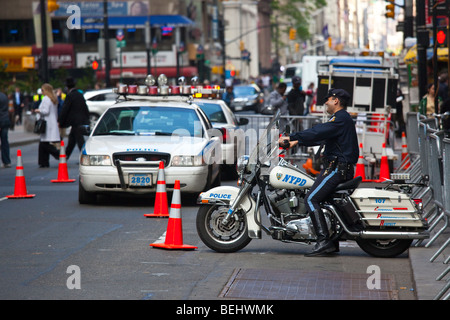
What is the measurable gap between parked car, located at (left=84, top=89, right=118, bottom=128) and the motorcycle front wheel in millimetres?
27896

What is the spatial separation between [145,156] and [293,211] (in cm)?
444

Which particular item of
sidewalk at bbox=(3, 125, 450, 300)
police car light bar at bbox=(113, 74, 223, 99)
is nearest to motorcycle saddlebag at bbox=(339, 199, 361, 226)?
sidewalk at bbox=(3, 125, 450, 300)

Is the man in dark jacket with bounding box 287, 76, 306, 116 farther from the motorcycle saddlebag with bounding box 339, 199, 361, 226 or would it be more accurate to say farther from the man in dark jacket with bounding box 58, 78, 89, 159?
the motorcycle saddlebag with bounding box 339, 199, 361, 226

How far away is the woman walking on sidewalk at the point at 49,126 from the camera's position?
21.4 metres

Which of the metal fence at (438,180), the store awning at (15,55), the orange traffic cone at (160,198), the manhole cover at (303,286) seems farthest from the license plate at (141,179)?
the store awning at (15,55)

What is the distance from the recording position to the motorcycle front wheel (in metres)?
10.4

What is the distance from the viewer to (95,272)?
9.08m

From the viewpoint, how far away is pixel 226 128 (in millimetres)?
17750

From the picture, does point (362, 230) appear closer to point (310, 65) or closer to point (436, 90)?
point (436, 90)

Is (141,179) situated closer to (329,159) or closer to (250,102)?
(329,159)

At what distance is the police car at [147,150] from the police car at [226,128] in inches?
53.1

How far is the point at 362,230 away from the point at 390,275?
0.98 meters

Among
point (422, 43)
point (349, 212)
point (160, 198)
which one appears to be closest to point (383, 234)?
point (349, 212)
